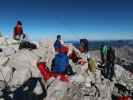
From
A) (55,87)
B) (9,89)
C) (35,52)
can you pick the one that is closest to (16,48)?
(35,52)

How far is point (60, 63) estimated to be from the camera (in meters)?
21.6

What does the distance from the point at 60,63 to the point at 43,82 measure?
260cm

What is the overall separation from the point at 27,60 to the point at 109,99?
31.5 feet

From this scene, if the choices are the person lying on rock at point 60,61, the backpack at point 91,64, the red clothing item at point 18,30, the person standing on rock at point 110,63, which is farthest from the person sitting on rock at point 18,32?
the person lying on rock at point 60,61

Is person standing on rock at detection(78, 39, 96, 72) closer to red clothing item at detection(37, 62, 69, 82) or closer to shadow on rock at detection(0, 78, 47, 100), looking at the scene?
red clothing item at detection(37, 62, 69, 82)

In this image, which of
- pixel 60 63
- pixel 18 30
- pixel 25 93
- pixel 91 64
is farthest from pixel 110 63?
pixel 25 93

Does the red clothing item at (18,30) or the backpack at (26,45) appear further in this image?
the red clothing item at (18,30)

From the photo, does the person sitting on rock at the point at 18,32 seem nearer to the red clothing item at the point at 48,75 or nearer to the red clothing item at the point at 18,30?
the red clothing item at the point at 18,30

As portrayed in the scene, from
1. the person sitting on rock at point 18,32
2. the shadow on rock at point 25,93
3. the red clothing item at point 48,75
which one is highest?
the person sitting on rock at point 18,32

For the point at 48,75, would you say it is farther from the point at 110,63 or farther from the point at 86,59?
the point at 110,63

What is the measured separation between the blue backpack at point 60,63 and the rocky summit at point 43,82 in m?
1.32

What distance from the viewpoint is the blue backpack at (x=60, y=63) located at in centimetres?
2153

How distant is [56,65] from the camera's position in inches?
858

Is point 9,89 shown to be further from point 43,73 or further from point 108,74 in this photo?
point 108,74
